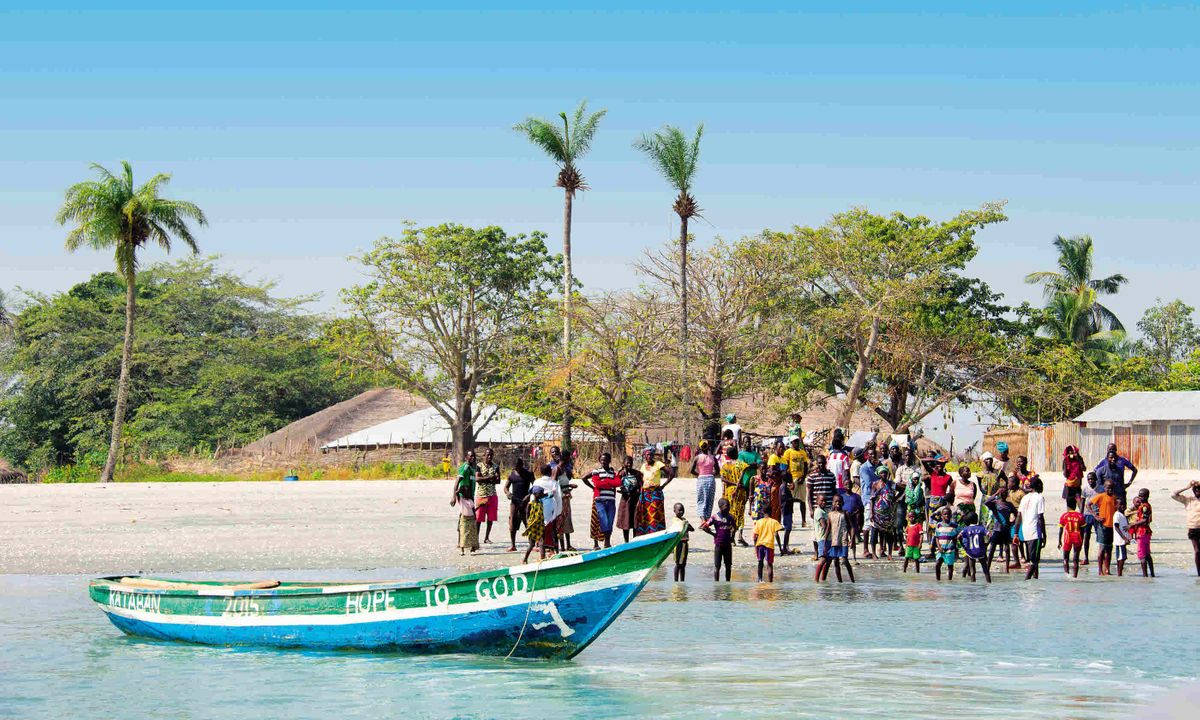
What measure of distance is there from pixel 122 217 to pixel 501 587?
38.5m

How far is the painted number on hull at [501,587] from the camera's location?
500 inches

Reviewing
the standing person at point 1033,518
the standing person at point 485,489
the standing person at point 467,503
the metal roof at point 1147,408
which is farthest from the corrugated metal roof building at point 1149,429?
the standing person at point 467,503

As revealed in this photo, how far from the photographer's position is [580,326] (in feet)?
155

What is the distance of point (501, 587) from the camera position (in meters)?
12.8

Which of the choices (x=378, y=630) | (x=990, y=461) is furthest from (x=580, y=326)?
(x=378, y=630)

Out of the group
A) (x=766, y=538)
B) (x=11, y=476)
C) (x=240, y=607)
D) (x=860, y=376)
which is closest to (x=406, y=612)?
(x=240, y=607)

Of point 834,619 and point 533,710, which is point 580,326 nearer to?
point 834,619

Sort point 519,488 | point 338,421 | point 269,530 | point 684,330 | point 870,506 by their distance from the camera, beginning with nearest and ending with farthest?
point 519,488 < point 870,506 < point 269,530 < point 684,330 < point 338,421

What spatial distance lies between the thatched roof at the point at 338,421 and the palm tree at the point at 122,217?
714cm

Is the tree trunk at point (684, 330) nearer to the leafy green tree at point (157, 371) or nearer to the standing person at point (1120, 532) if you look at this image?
the leafy green tree at point (157, 371)

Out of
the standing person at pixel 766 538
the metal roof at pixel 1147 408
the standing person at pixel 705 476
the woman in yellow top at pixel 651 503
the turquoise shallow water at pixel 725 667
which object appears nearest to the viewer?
the turquoise shallow water at pixel 725 667

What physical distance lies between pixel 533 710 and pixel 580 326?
35721 mm

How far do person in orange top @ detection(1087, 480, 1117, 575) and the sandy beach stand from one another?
1.94 m

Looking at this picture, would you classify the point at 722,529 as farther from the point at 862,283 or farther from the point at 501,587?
the point at 862,283
